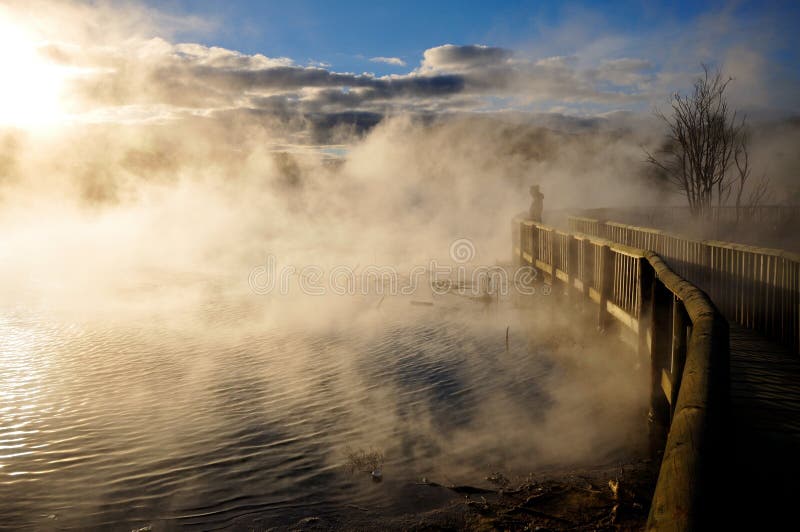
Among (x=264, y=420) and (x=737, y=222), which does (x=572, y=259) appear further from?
(x=737, y=222)

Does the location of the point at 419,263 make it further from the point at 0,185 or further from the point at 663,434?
the point at 0,185

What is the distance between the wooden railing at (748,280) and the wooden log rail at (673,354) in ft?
3.46

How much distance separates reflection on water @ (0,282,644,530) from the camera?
523 cm

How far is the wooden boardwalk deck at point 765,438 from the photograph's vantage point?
2.71 m

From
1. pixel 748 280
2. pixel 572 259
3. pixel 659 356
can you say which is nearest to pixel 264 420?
pixel 659 356

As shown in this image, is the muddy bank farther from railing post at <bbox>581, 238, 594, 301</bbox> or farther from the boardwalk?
railing post at <bbox>581, 238, 594, 301</bbox>

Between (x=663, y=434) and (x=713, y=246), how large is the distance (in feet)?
10.6

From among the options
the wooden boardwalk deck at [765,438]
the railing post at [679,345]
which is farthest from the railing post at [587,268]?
the railing post at [679,345]

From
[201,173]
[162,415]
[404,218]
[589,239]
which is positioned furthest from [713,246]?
[201,173]

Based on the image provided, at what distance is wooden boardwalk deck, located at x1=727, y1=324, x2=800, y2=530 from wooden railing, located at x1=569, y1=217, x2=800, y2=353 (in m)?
0.44

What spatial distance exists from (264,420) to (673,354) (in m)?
4.79

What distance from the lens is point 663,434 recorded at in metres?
5.55

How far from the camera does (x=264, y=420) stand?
717cm

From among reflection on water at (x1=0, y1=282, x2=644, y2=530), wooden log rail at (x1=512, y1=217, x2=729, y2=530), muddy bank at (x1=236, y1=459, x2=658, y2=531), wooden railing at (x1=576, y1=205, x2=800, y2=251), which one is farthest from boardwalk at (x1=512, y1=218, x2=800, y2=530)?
wooden railing at (x1=576, y1=205, x2=800, y2=251)
